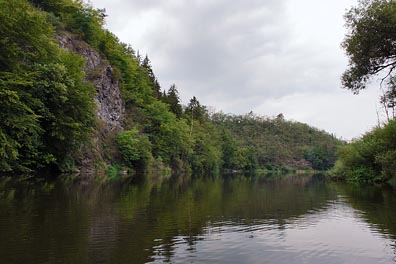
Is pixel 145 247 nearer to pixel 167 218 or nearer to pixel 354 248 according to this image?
pixel 167 218

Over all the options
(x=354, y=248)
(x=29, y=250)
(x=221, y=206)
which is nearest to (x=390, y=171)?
(x=221, y=206)

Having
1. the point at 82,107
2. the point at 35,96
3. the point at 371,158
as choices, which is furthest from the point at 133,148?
the point at 371,158

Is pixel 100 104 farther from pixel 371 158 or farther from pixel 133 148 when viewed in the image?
pixel 371 158

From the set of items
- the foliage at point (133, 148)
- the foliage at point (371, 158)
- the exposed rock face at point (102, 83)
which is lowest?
the foliage at point (371, 158)

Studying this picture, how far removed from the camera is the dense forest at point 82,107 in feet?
81.0

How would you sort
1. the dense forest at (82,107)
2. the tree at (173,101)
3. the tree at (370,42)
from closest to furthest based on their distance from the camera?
1. the tree at (370,42)
2. the dense forest at (82,107)
3. the tree at (173,101)

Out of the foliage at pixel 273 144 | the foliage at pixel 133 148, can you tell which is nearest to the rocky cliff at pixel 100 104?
the foliage at pixel 133 148

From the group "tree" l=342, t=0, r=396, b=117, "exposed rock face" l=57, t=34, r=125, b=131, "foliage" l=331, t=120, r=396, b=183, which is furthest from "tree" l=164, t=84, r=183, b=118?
"tree" l=342, t=0, r=396, b=117

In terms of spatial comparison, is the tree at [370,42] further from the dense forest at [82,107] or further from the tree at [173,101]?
the tree at [173,101]

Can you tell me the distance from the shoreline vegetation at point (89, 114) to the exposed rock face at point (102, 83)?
171 millimetres

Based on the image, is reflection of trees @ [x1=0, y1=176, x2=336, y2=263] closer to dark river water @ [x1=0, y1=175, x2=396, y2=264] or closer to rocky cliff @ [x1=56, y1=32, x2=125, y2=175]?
dark river water @ [x1=0, y1=175, x2=396, y2=264]

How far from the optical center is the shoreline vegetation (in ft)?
81.8

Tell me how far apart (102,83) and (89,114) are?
2347 cm

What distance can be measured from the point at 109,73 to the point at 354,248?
5500 centimetres
